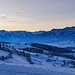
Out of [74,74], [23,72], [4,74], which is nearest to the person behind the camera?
[4,74]

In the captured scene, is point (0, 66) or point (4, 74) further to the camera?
point (0, 66)

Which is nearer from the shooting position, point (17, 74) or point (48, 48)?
point (17, 74)

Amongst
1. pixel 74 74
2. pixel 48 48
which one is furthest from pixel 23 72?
pixel 48 48

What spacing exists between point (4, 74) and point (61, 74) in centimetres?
525

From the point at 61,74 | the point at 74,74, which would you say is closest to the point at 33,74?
the point at 61,74

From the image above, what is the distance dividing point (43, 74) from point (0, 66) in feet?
15.3

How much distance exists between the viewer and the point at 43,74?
86.4ft

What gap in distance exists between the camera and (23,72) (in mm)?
26547

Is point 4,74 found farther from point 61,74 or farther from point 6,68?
point 61,74

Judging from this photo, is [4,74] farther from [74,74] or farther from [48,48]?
[48,48]

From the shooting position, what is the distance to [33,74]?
85.8 feet

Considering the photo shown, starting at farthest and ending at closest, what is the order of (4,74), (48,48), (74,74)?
(48,48) → (74,74) → (4,74)

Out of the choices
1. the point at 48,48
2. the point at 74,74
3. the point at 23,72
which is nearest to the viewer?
the point at 23,72

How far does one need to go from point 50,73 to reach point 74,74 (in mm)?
2586
